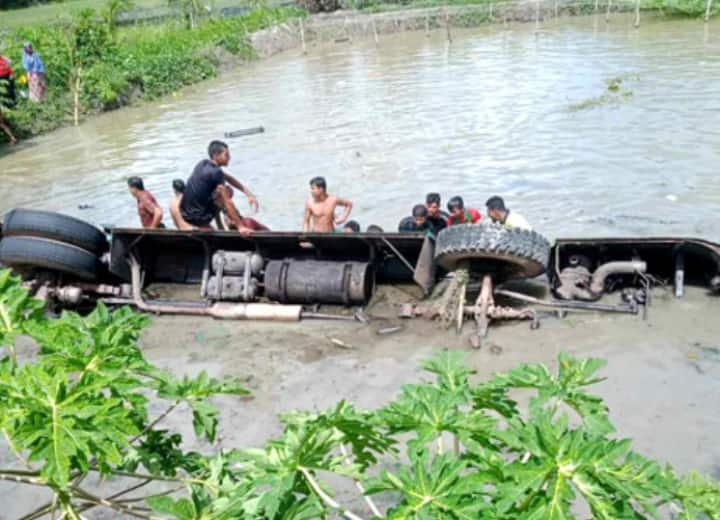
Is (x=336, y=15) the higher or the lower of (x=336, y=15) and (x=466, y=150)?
the higher

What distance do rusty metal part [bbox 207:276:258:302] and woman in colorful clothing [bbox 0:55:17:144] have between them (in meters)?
14.7

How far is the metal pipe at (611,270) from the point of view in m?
8.25

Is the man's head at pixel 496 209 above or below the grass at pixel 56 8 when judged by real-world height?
below

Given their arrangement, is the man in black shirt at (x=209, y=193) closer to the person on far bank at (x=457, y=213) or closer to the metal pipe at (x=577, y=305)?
the person on far bank at (x=457, y=213)

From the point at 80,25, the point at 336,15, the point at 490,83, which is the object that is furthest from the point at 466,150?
the point at 336,15

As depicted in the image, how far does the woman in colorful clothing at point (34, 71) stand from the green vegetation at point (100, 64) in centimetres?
39

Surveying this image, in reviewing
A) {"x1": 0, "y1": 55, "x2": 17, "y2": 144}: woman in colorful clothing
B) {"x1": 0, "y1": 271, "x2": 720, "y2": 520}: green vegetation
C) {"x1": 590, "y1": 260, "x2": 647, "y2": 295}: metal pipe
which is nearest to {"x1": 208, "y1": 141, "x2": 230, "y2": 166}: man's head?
{"x1": 590, "y1": 260, "x2": 647, "y2": 295}: metal pipe

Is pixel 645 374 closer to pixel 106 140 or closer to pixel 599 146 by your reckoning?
pixel 599 146

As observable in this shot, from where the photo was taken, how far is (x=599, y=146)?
1593cm

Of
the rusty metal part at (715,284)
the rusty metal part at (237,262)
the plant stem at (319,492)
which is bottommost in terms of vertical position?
the rusty metal part at (715,284)

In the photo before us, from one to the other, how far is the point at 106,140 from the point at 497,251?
656 inches

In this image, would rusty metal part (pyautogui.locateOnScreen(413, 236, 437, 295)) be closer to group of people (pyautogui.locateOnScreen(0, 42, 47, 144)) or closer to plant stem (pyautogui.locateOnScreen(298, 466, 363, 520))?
plant stem (pyautogui.locateOnScreen(298, 466, 363, 520))

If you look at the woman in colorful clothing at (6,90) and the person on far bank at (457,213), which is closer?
the person on far bank at (457,213)

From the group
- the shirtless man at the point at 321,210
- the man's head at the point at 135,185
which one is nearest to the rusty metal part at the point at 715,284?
the shirtless man at the point at 321,210
